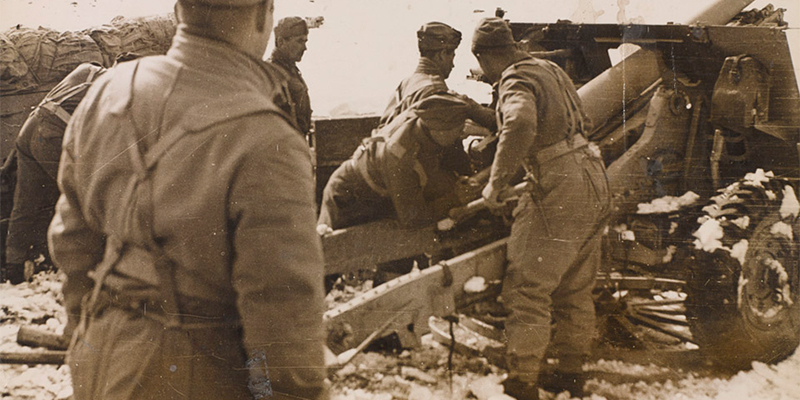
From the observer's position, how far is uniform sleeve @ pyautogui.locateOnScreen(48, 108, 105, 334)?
6.54ft

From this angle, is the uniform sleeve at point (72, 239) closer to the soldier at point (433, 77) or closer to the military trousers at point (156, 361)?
the military trousers at point (156, 361)

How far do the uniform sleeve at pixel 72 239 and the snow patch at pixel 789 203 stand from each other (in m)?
2.75

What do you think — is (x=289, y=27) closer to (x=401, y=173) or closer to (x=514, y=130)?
(x=401, y=173)

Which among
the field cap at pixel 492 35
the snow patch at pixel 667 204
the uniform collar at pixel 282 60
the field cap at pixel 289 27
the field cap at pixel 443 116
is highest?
the field cap at pixel 492 35

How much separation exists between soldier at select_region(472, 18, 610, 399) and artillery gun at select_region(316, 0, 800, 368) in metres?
0.09

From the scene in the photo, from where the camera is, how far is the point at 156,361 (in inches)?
78.7

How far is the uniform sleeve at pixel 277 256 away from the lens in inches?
74.8

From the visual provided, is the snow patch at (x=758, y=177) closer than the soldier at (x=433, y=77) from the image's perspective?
No

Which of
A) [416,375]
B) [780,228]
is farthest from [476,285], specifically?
[780,228]

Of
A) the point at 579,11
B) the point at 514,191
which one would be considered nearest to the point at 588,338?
the point at 514,191

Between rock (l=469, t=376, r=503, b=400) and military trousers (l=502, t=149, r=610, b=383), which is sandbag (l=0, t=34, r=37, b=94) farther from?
rock (l=469, t=376, r=503, b=400)

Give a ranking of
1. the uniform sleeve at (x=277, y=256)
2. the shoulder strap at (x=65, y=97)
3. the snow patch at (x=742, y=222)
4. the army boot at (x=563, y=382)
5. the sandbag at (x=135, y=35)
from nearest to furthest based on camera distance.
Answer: the uniform sleeve at (x=277, y=256), the sandbag at (x=135, y=35), the shoulder strap at (x=65, y=97), the army boot at (x=563, y=382), the snow patch at (x=742, y=222)

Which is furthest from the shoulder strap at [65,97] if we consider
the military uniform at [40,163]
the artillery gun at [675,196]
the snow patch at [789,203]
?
the snow patch at [789,203]

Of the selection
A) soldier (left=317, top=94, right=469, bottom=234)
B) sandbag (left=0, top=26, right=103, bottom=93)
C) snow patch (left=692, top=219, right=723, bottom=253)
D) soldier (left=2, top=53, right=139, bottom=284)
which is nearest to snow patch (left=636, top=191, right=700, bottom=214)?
snow patch (left=692, top=219, right=723, bottom=253)
